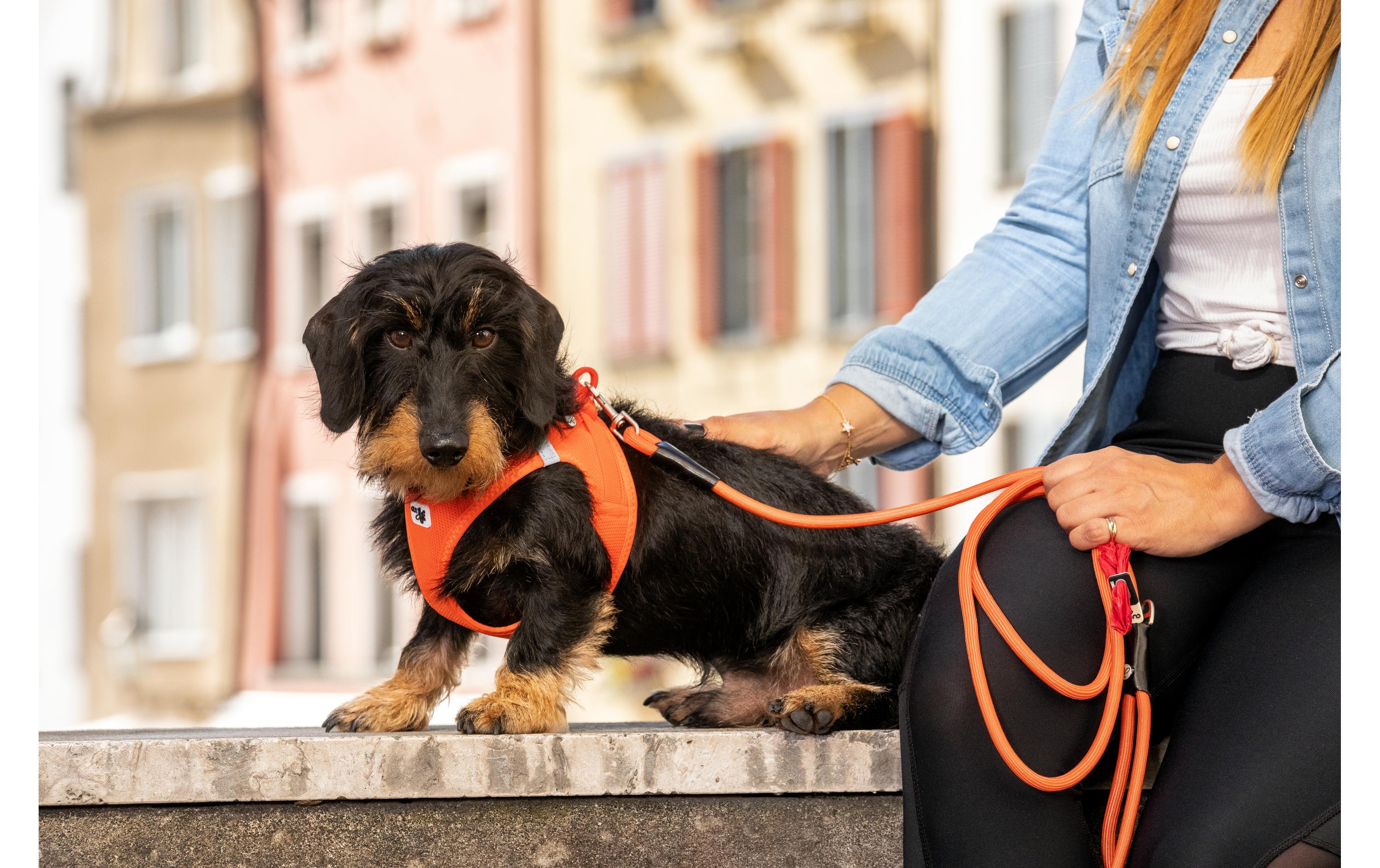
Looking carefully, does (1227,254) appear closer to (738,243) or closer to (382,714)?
(382,714)

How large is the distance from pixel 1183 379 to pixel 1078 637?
624 millimetres

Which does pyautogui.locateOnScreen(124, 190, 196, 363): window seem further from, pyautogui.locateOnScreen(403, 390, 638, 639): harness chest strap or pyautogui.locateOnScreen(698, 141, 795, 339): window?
pyautogui.locateOnScreen(403, 390, 638, 639): harness chest strap

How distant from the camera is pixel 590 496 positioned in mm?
2885

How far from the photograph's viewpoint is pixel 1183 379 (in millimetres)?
2555

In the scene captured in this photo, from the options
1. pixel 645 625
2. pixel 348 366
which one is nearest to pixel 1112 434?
pixel 645 625

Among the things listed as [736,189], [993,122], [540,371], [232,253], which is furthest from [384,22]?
[540,371]

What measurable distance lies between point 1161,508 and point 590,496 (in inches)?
45.5

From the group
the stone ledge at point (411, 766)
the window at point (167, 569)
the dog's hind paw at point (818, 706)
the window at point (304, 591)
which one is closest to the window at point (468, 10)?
the window at point (304, 591)

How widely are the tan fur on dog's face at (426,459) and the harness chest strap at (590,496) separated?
0.05 meters

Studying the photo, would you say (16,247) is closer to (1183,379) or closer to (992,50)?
(1183,379)

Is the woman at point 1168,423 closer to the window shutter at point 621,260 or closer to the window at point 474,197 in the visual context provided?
the window shutter at point 621,260

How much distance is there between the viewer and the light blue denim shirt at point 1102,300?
2.22 m

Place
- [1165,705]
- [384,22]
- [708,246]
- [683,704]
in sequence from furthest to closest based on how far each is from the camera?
[384,22], [708,246], [683,704], [1165,705]

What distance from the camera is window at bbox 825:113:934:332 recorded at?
→ 15.0m
